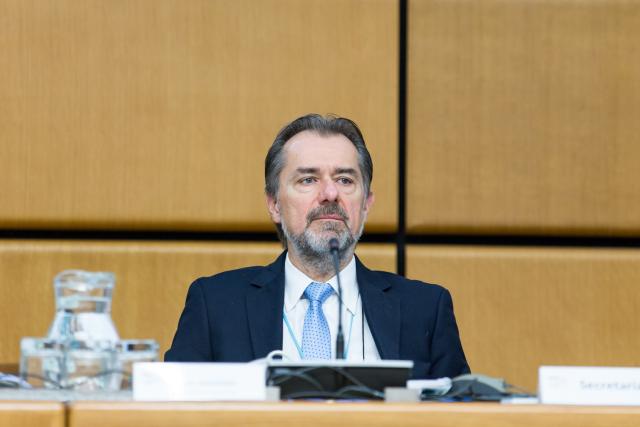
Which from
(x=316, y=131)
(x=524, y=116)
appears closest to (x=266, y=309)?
(x=316, y=131)

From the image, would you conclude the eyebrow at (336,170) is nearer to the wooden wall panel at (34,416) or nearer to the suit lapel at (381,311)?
the suit lapel at (381,311)

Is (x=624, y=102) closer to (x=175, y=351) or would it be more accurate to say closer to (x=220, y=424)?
(x=175, y=351)

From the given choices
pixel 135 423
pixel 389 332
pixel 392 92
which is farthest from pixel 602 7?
pixel 135 423

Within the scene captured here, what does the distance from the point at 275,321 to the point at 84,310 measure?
0.78 metres

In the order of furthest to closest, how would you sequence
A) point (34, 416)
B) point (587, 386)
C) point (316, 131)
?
1. point (316, 131)
2. point (587, 386)
3. point (34, 416)

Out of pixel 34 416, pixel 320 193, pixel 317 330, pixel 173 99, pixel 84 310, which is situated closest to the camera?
pixel 34 416

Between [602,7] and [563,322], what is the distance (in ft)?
2.64

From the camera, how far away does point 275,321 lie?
2.12 meters

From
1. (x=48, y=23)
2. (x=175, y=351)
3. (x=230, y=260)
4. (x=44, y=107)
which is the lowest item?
(x=175, y=351)

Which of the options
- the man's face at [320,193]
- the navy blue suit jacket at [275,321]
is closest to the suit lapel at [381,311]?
the navy blue suit jacket at [275,321]

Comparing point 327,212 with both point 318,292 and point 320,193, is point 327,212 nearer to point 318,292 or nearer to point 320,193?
point 320,193

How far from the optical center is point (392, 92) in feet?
8.61

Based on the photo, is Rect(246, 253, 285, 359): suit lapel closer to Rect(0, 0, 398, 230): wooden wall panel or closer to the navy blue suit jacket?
the navy blue suit jacket

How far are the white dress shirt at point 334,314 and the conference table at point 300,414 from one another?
3.14 feet
